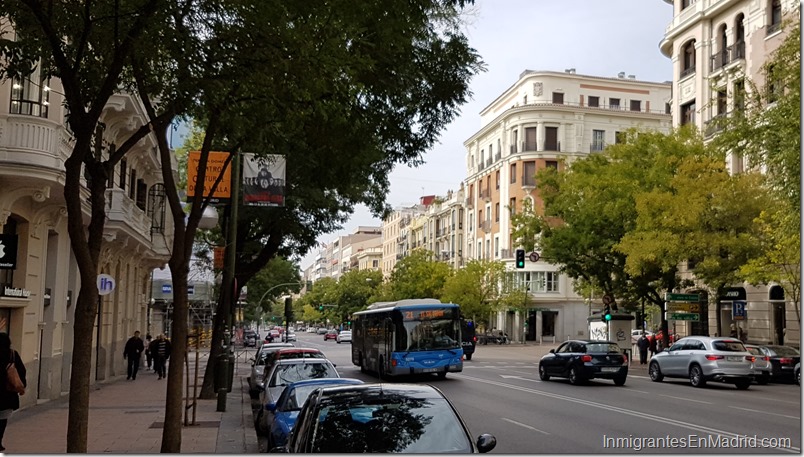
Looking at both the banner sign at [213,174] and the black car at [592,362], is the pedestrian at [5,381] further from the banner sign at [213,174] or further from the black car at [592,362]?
the black car at [592,362]

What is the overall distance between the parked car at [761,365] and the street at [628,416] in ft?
2.82

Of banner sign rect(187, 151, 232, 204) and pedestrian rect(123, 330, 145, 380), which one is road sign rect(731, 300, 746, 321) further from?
pedestrian rect(123, 330, 145, 380)

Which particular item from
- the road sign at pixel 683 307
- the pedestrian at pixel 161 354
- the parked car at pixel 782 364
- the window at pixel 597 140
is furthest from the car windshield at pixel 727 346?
the window at pixel 597 140

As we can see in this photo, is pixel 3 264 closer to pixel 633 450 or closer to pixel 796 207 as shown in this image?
pixel 633 450

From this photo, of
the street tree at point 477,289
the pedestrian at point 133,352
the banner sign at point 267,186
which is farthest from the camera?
the street tree at point 477,289

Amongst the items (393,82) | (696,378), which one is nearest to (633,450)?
(393,82)

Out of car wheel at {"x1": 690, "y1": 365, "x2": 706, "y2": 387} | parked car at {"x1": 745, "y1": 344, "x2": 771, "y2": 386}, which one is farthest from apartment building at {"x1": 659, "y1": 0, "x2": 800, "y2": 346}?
car wheel at {"x1": 690, "y1": 365, "x2": 706, "y2": 387}

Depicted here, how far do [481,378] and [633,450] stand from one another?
59.8 ft

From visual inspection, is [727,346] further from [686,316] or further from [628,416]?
[628,416]

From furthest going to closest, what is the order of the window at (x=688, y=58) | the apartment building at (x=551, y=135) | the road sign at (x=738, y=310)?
the apartment building at (x=551, y=135) → the window at (x=688, y=58) → the road sign at (x=738, y=310)

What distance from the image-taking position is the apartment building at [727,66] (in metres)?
37.8

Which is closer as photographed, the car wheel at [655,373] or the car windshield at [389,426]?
the car windshield at [389,426]

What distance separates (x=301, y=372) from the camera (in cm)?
1722

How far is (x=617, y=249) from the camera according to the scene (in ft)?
124
